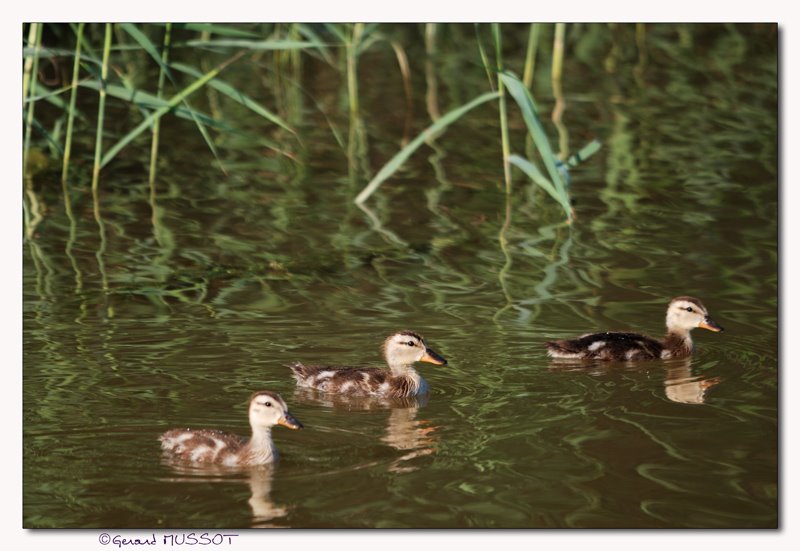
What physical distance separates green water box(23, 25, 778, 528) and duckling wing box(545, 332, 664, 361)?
0.14 metres

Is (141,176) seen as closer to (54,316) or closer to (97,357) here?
(54,316)

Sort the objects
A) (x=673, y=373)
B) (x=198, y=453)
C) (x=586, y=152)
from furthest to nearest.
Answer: (x=586, y=152)
(x=673, y=373)
(x=198, y=453)

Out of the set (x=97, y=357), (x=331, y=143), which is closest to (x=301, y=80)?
(x=331, y=143)

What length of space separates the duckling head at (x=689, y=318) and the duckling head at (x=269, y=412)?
338 centimetres

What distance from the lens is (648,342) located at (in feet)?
31.7

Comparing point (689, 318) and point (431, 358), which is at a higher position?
point (689, 318)

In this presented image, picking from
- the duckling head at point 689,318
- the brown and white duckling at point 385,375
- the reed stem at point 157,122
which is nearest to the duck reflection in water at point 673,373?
the duckling head at point 689,318

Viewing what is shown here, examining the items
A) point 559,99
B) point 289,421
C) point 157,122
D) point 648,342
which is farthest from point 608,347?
point 559,99

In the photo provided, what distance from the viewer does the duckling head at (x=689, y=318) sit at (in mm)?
9852

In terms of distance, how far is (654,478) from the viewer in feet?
A: 24.1

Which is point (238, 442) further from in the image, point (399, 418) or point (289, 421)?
point (399, 418)

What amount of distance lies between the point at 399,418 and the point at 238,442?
122cm

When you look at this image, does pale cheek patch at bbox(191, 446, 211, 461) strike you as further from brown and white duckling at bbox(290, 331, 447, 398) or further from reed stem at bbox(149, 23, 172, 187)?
reed stem at bbox(149, 23, 172, 187)

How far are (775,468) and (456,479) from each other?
1.70m
